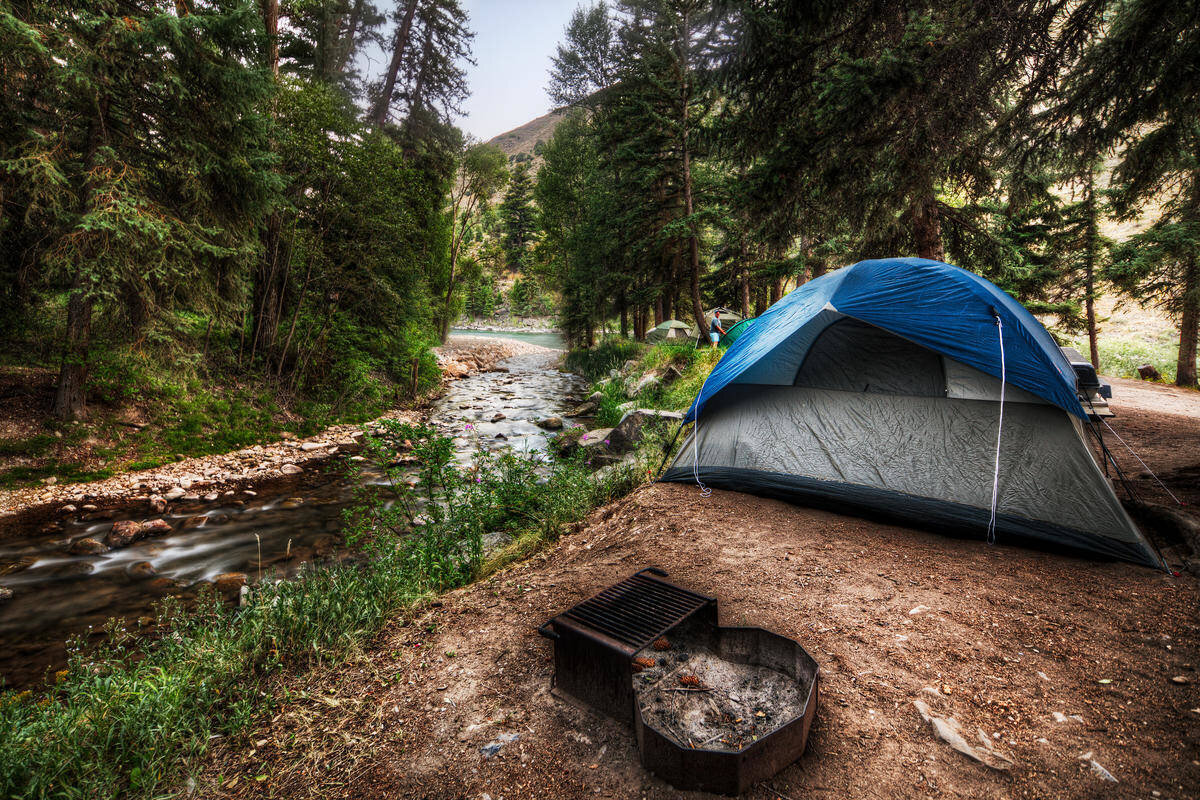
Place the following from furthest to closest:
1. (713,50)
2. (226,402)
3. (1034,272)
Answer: (1034,272) < (226,402) < (713,50)

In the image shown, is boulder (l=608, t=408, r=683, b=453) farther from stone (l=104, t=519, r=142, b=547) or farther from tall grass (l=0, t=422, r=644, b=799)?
stone (l=104, t=519, r=142, b=547)

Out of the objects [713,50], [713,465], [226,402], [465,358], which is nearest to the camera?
[713,465]

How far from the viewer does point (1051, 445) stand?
3936 millimetres

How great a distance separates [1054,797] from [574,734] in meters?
1.86

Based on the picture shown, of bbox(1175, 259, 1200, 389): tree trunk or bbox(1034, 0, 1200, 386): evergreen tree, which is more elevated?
bbox(1034, 0, 1200, 386): evergreen tree

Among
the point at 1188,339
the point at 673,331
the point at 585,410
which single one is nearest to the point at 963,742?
the point at 585,410

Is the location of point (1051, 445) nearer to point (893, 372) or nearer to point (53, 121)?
point (893, 372)

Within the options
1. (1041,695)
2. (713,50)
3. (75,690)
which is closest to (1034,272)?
(713,50)

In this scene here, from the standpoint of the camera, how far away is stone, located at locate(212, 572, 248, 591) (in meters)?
4.85

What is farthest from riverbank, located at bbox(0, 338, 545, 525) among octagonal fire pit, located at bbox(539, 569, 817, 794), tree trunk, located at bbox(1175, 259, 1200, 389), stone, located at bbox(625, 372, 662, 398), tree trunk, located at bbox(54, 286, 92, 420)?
tree trunk, located at bbox(1175, 259, 1200, 389)

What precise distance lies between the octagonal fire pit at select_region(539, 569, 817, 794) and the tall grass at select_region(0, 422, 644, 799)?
5.20 feet

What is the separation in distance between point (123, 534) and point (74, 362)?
3120mm

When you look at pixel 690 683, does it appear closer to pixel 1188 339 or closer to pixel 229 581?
pixel 229 581

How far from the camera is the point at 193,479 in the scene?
7219 mm
